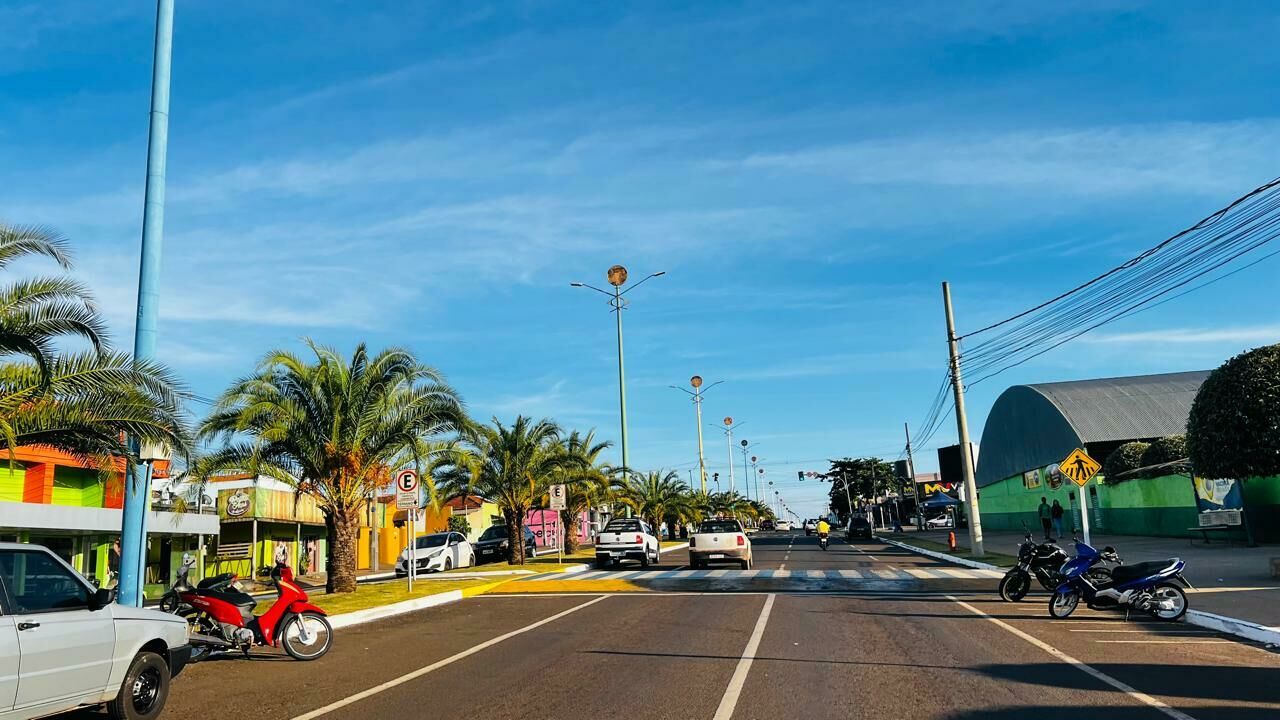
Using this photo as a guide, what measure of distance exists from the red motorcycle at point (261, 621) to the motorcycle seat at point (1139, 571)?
37.2ft

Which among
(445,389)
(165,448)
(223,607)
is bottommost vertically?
(223,607)

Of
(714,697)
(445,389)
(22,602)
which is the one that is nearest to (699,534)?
(445,389)

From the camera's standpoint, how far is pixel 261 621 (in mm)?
10875

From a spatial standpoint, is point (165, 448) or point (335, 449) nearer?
point (165, 448)

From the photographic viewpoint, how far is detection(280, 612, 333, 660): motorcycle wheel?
11188 mm

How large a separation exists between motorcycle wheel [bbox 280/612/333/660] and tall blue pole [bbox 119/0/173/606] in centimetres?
434

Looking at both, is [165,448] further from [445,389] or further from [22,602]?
[445,389]

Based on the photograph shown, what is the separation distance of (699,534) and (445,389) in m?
10.6

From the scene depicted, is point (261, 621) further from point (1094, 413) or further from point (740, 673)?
point (1094, 413)

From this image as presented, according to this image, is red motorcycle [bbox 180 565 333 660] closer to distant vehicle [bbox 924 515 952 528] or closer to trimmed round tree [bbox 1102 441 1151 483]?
trimmed round tree [bbox 1102 441 1151 483]

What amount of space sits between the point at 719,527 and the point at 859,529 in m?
28.1

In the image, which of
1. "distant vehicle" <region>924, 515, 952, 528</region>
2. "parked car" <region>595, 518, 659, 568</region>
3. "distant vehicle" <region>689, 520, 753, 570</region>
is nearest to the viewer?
"distant vehicle" <region>689, 520, 753, 570</region>

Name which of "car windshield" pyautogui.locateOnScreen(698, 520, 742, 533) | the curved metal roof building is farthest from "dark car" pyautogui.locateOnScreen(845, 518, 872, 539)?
"car windshield" pyautogui.locateOnScreen(698, 520, 742, 533)

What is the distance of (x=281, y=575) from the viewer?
11328 millimetres
